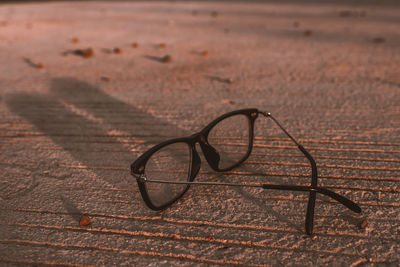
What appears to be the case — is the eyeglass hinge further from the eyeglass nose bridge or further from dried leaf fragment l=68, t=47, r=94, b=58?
dried leaf fragment l=68, t=47, r=94, b=58

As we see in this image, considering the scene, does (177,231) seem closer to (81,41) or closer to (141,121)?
(141,121)

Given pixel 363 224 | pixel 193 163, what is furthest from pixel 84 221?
pixel 363 224

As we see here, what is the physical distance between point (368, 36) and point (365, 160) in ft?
12.8

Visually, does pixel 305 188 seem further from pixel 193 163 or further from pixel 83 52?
pixel 83 52

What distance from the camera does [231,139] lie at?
2053 mm

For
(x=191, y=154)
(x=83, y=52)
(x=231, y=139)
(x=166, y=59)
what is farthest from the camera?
(x=83, y=52)

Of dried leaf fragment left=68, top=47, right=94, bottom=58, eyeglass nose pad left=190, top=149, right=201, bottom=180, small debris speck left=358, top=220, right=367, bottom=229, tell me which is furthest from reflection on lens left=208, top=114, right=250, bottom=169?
dried leaf fragment left=68, top=47, right=94, bottom=58

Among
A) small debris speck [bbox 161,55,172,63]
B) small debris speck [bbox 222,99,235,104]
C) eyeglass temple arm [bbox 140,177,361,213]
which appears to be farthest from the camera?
small debris speck [bbox 161,55,172,63]

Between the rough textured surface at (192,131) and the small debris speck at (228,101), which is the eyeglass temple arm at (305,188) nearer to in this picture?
the rough textured surface at (192,131)

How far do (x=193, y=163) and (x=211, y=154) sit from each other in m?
0.13

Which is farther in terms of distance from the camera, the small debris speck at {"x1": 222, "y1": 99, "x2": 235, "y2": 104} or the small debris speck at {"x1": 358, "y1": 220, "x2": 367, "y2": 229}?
the small debris speck at {"x1": 222, "y1": 99, "x2": 235, "y2": 104}

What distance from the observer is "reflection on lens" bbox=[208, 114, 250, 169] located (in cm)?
172

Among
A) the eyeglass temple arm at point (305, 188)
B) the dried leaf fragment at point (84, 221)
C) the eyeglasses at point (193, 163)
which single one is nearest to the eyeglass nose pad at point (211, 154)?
the eyeglasses at point (193, 163)

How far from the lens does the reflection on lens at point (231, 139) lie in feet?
5.66
